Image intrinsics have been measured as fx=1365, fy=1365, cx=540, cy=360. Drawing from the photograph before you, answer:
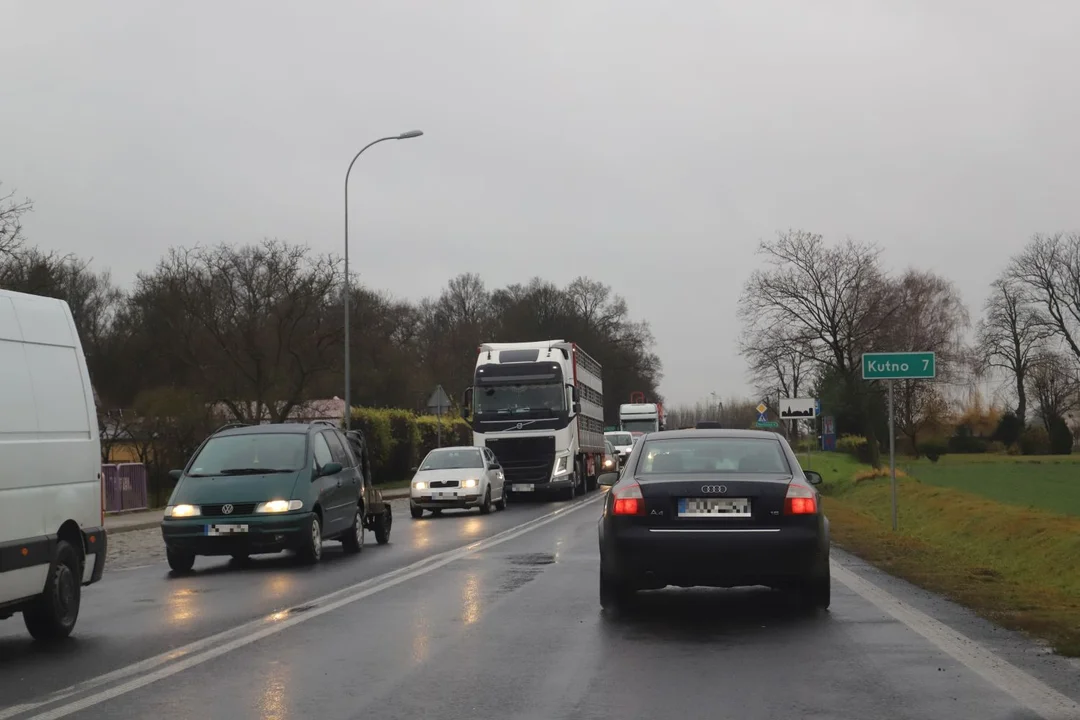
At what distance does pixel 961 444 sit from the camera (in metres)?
102

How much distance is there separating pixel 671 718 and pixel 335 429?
13123 millimetres

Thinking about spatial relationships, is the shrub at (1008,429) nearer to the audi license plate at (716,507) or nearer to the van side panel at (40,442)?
the audi license plate at (716,507)

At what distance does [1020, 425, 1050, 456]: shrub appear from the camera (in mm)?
94750

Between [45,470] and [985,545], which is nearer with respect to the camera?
[45,470]

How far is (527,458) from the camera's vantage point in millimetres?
36562

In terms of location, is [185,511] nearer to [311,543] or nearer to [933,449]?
[311,543]

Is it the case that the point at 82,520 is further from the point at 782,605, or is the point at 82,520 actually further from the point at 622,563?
the point at 782,605

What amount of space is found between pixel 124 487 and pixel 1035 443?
77.0 metres

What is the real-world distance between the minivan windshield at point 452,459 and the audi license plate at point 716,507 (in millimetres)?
19823

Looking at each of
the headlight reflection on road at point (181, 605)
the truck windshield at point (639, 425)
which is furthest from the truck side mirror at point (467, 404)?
the truck windshield at point (639, 425)

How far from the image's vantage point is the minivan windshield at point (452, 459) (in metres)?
30.5

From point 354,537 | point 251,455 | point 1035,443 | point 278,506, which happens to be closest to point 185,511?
point 278,506

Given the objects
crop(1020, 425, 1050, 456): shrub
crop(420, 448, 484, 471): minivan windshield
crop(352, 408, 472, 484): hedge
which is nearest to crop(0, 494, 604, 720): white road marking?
crop(420, 448, 484, 471): minivan windshield

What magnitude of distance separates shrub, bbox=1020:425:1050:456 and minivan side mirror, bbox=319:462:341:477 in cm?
8531
